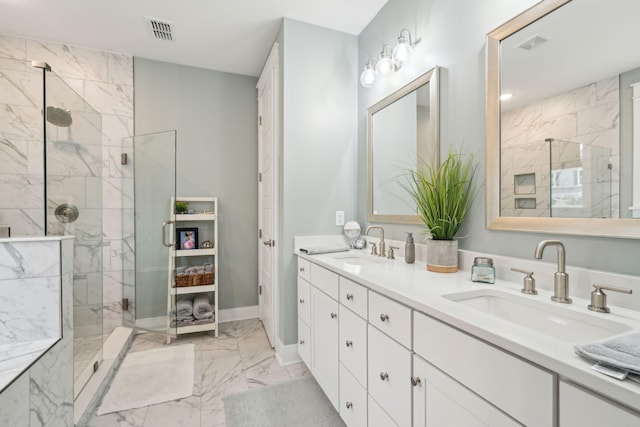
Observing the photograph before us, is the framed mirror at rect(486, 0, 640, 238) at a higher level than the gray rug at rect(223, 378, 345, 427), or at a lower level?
higher

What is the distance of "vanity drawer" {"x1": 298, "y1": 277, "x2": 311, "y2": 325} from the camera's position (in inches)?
77.2

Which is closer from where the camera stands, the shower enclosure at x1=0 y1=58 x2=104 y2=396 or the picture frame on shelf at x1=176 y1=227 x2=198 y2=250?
the shower enclosure at x1=0 y1=58 x2=104 y2=396

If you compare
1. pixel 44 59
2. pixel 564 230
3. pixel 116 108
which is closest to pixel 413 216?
pixel 564 230

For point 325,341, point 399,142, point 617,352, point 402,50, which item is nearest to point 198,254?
point 325,341

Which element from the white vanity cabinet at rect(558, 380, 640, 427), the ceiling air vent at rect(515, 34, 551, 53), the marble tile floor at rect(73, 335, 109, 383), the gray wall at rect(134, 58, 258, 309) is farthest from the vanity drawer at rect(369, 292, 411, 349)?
the gray wall at rect(134, 58, 258, 309)

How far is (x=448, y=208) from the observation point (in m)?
1.43

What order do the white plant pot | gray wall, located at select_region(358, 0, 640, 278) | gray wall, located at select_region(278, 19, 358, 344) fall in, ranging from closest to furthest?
gray wall, located at select_region(358, 0, 640, 278) → the white plant pot → gray wall, located at select_region(278, 19, 358, 344)

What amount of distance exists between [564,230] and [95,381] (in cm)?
271

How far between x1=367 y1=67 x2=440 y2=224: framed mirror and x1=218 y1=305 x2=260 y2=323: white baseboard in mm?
1817

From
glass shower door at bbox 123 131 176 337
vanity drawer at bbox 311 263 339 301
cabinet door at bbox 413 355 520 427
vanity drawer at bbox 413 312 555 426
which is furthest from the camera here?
glass shower door at bbox 123 131 176 337

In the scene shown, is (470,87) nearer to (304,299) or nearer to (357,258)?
(357,258)

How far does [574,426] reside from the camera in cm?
55

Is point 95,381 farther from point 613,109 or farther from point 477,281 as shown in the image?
point 613,109

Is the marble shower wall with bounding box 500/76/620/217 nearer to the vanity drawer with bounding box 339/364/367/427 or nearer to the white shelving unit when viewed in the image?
the vanity drawer with bounding box 339/364/367/427
